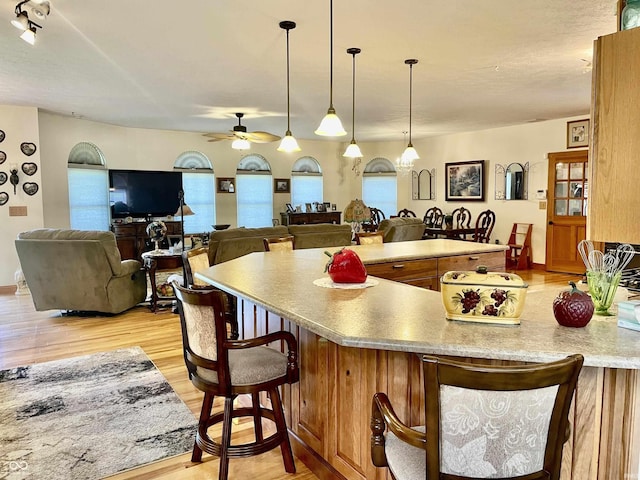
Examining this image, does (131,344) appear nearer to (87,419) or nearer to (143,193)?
(87,419)

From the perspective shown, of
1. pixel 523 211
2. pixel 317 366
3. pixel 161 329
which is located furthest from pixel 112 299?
pixel 523 211

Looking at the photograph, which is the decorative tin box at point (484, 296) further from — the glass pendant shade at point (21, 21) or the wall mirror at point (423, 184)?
the wall mirror at point (423, 184)

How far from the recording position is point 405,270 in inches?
138

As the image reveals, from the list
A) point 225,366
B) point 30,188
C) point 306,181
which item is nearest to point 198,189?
point 306,181

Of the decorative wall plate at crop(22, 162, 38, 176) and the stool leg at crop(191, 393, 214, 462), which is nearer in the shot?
the stool leg at crop(191, 393, 214, 462)

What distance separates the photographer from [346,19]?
132 inches

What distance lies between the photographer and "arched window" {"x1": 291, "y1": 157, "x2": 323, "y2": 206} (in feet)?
34.4

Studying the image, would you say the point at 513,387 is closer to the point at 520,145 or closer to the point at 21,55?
the point at 21,55

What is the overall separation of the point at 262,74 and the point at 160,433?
3.62 metres

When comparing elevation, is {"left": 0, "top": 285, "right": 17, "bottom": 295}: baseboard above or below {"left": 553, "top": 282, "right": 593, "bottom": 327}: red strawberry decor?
below

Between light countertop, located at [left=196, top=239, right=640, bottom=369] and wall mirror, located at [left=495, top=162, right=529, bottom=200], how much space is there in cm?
673

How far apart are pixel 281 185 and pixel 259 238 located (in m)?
4.85

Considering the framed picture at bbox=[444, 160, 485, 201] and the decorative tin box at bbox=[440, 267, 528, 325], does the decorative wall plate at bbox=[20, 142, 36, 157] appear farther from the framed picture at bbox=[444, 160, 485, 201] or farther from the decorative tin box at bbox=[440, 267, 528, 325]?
the framed picture at bbox=[444, 160, 485, 201]

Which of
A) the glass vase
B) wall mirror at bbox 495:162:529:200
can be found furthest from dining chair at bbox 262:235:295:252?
wall mirror at bbox 495:162:529:200
